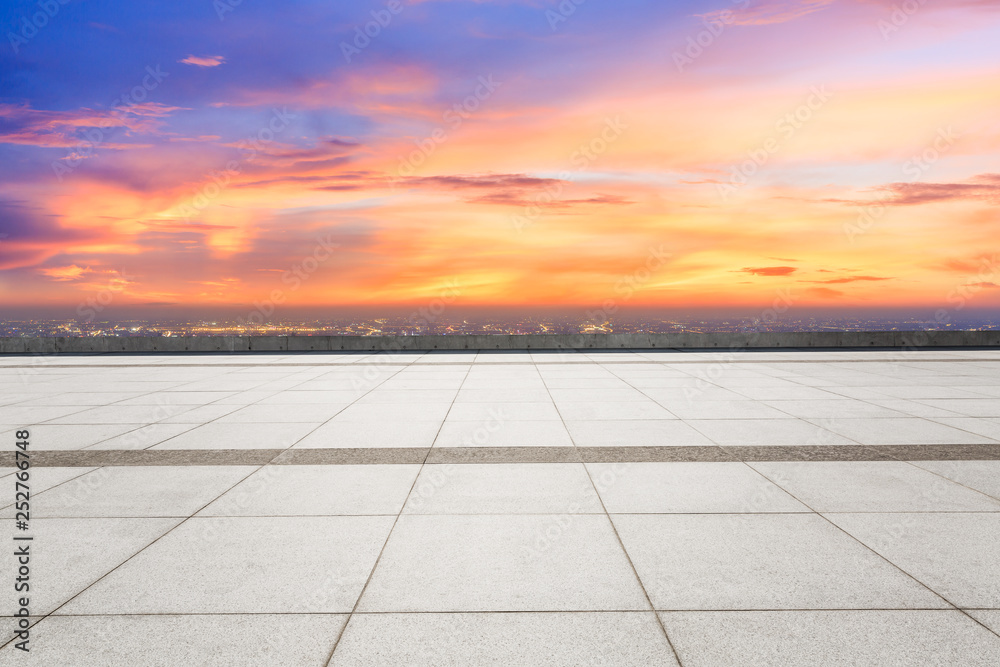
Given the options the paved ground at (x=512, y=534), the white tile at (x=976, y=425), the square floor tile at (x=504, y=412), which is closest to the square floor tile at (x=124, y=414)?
the paved ground at (x=512, y=534)

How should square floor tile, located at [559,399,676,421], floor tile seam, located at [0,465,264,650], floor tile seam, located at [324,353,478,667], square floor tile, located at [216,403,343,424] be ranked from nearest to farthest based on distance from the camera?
floor tile seam, located at [324,353,478,667] < floor tile seam, located at [0,465,264,650] < square floor tile, located at [216,403,343,424] < square floor tile, located at [559,399,676,421]

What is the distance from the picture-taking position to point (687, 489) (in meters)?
5.17

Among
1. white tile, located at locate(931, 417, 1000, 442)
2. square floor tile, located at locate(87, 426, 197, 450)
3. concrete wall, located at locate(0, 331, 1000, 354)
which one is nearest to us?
square floor tile, located at locate(87, 426, 197, 450)

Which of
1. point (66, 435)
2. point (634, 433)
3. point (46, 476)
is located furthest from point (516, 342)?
point (46, 476)

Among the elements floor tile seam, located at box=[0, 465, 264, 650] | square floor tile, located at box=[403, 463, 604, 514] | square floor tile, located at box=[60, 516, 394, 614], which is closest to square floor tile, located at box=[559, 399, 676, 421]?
square floor tile, located at box=[403, 463, 604, 514]

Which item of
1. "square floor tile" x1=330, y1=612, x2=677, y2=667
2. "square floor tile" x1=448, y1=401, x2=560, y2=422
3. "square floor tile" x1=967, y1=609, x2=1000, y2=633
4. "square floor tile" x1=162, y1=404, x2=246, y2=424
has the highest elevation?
"square floor tile" x1=162, y1=404, x2=246, y2=424

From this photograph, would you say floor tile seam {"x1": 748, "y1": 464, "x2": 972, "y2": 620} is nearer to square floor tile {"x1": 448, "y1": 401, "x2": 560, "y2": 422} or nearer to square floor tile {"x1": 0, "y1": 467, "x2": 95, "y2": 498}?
square floor tile {"x1": 448, "y1": 401, "x2": 560, "y2": 422}

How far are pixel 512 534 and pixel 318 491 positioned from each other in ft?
6.93

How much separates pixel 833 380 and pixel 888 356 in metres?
7.58

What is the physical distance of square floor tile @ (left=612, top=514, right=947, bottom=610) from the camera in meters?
3.27

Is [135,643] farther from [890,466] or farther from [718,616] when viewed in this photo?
[890,466]

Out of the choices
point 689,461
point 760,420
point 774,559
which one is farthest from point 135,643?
point 760,420

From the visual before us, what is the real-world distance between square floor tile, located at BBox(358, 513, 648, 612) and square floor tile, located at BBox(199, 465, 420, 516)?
64cm

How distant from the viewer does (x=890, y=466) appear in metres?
5.83
